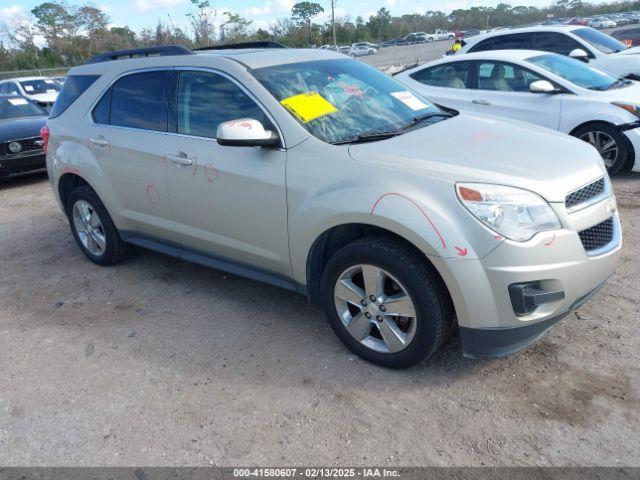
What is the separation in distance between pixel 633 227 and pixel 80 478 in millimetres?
4799

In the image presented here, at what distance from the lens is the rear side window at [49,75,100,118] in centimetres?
475

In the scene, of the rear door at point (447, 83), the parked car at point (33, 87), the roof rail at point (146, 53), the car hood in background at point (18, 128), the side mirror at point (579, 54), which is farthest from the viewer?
the parked car at point (33, 87)

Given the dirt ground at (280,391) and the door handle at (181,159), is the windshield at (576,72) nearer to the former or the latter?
the dirt ground at (280,391)

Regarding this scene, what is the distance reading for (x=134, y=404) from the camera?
120 inches

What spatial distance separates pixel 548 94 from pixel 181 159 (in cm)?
485

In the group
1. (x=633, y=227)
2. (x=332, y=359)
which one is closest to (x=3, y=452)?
(x=332, y=359)

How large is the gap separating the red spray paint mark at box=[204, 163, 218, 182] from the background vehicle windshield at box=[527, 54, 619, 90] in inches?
202

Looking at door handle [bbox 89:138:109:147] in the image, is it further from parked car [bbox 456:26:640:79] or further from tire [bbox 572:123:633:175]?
parked car [bbox 456:26:640:79]

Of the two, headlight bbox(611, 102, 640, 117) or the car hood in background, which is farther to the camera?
the car hood in background

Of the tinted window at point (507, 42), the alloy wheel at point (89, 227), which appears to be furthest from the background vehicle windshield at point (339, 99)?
the tinted window at point (507, 42)

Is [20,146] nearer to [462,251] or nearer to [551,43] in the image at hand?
[462,251]

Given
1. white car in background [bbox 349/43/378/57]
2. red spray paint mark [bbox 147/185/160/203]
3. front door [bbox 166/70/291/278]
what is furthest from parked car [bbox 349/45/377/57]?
front door [bbox 166/70/291/278]

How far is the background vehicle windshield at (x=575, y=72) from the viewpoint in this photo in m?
6.82

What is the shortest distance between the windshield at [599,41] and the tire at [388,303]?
841cm
